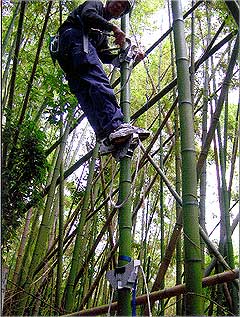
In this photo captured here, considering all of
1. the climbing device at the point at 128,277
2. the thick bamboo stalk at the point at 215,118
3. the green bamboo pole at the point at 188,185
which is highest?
the thick bamboo stalk at the point at 215,118

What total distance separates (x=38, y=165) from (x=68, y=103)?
55 cm

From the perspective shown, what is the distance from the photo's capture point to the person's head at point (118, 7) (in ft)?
8.25

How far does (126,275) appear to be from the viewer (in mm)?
1938

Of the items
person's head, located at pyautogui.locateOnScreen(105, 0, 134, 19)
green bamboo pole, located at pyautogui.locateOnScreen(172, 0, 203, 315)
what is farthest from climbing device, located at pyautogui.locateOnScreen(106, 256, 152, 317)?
person's head, located at pyautogui.locateOnScreen(105, 0, 134, 19)

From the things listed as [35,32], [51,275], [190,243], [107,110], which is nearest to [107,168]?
[51,275]

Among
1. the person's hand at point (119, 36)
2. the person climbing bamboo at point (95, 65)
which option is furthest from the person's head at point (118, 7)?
the person's hand at point (119, 36)

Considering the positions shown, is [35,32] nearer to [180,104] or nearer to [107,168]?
[107,168]

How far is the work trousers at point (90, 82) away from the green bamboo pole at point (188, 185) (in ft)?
1.19

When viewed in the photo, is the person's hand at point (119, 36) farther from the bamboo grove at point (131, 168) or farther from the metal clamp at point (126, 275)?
the metal clamp at point (126, 275)

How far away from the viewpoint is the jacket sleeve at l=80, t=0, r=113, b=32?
237cm

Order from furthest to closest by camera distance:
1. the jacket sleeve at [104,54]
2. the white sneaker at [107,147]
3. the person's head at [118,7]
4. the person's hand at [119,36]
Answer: the jacket sleeve at [104,54] → the person's head at [118,7] → the person's hand at [119,36] → the white sneaker at [107,147]

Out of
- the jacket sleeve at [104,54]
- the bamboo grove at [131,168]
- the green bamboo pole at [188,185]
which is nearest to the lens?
the green bamboo pole at [188,185]

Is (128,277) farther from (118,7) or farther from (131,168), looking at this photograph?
(118,7)

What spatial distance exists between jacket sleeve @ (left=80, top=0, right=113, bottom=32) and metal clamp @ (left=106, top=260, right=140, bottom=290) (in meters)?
1.24
